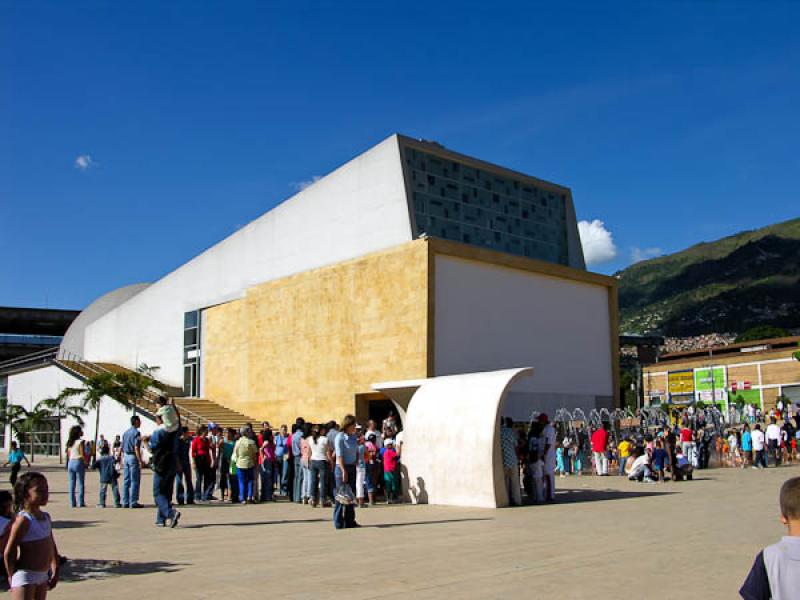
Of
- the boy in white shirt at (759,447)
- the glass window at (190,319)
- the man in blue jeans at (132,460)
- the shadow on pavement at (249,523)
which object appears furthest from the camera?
the glass window at (190,319)

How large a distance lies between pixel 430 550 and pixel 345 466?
3265 millimetres

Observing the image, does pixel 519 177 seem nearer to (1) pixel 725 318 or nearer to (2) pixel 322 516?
(2) pixel 322 516

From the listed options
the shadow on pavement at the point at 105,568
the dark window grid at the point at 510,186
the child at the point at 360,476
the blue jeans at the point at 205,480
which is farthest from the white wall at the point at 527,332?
the shadow on pavement at the point at 105,568

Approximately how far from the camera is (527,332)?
30422 mm

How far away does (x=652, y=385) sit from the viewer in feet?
273

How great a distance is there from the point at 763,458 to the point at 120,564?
853 inches

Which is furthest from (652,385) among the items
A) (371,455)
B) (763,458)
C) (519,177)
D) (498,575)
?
(498,575)

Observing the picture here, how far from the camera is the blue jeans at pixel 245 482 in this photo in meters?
16.2

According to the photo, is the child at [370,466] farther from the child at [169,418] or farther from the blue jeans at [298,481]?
the child at [169,418]

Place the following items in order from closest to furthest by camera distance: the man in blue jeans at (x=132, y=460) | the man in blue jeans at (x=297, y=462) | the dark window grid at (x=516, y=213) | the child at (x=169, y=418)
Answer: the child at (x=169, y=418) → the man in blue jeans at (x=132, y=460) → the man in blue jeans at (x=297, y=462) → the dark window grid at (x=516, y=213)

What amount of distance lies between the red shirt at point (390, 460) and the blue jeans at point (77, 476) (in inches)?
229

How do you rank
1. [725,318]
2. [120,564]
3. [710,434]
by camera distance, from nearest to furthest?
[120,564], [710,434], [725,318]

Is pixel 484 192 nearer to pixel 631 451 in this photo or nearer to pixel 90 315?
pixel 631 451

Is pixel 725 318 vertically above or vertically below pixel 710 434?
above
